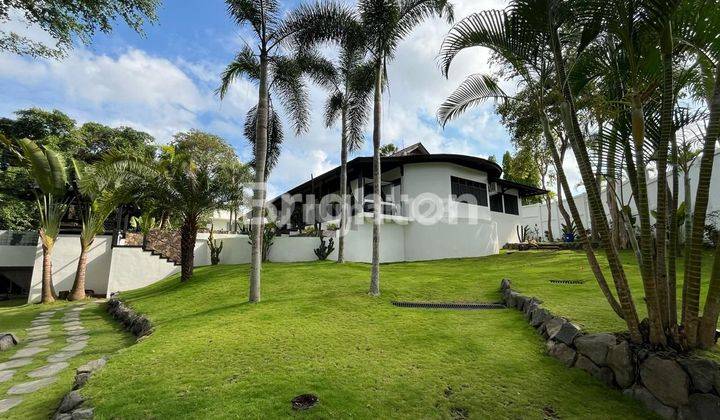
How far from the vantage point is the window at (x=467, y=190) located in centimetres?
1972

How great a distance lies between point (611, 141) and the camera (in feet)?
17.7

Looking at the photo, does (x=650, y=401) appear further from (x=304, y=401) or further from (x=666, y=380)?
(x=304, y=401)

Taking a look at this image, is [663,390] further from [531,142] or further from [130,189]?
[531,142]

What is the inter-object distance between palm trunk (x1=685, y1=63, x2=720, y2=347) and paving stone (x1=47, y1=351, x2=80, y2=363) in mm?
→ 9805

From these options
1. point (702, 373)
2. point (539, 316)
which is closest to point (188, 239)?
point (539, 316)

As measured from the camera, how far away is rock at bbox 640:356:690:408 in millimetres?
3703

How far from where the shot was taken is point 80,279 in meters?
14.9

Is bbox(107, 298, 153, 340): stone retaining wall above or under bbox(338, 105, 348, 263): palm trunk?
under

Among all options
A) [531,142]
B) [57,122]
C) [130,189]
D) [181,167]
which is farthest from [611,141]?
[57,122]

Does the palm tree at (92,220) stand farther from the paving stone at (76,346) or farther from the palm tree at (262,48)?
the paving stone at (76,346)

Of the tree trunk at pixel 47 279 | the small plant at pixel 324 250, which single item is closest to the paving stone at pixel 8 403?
the small plant at pixel 324 250

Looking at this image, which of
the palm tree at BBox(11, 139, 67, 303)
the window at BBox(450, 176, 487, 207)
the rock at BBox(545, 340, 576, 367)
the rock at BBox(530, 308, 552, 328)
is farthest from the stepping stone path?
the window at BBox(450, 176, 487, 207)

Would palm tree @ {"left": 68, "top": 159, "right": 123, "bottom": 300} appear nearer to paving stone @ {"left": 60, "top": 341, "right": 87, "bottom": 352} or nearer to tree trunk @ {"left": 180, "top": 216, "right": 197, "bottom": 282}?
tree trunk @ {"left": 180, "top": 216, "right": 197, "bottom": 282}

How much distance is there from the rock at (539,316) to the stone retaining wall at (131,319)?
768cm
